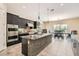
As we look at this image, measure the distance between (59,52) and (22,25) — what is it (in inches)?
61.0

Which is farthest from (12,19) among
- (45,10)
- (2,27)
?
(45,10)

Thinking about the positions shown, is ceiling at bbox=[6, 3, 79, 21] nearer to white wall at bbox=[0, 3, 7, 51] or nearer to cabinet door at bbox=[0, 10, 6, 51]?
white wall at bbox=[0, 3, 7, 51]

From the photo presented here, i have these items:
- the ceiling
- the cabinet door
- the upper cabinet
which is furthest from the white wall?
the ceiling

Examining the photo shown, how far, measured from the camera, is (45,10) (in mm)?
4219

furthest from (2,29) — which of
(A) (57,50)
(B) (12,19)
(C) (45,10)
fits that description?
(A) (57,50)

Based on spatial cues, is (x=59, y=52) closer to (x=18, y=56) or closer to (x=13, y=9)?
(x=18, y=56)

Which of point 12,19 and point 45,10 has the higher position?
point 45,10

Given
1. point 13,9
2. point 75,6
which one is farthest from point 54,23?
point 13,9

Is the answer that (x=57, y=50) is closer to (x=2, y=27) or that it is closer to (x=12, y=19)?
(x=12, y=19)

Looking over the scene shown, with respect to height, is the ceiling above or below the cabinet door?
above

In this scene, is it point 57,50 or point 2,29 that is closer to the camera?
point 57,50

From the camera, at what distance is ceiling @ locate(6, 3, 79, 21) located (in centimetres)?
398

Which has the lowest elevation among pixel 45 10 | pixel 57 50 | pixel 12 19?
pixel 57 50

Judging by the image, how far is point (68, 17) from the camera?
4.08 metres
